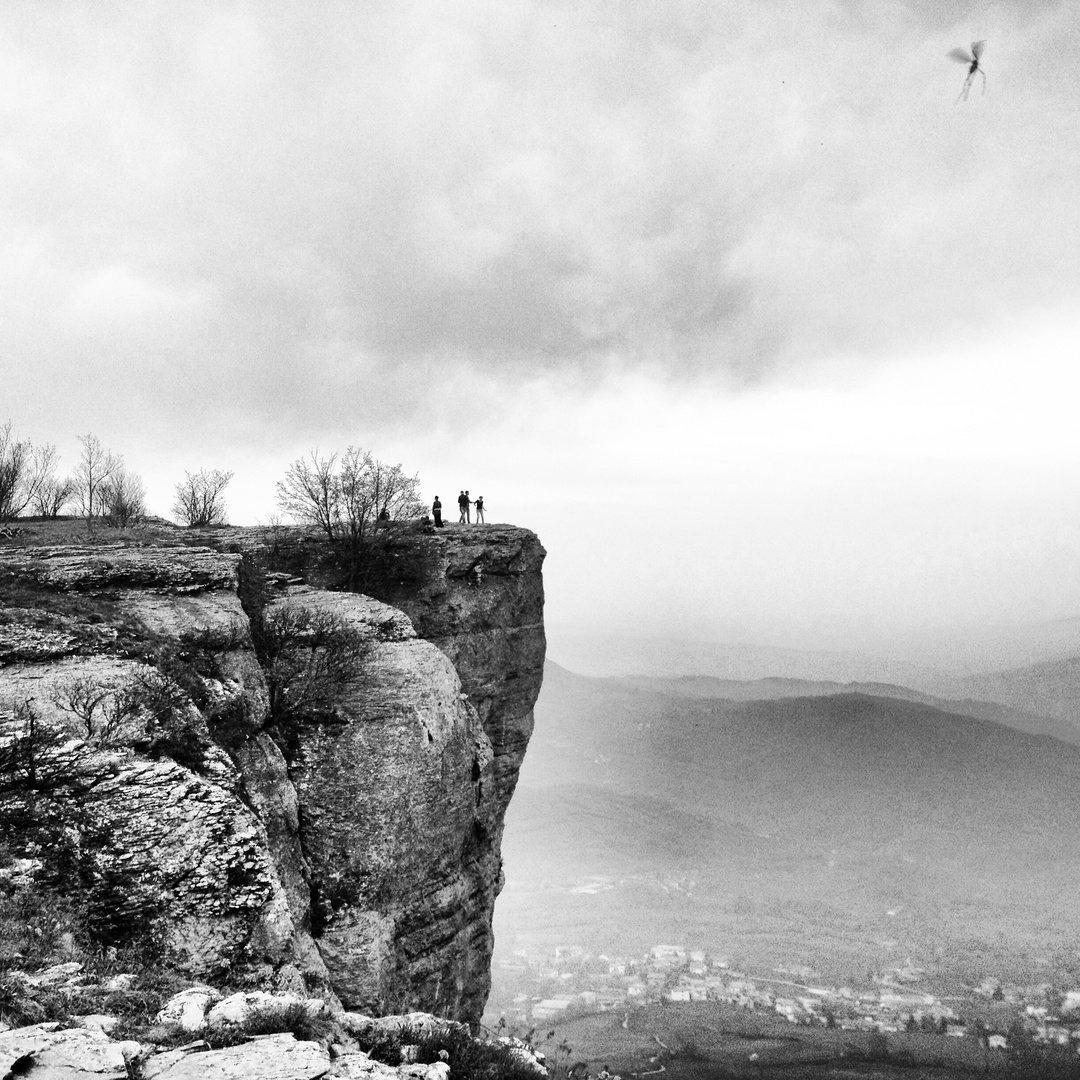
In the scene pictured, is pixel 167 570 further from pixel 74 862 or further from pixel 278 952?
pixel 278 952

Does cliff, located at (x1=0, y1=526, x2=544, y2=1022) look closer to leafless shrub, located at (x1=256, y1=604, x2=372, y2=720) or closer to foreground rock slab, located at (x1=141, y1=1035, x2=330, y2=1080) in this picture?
leafless shrub, located at (x1=256, y1=604, x2=372, y2=720)

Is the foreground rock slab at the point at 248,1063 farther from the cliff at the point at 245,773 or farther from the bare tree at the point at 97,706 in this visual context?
the bare tree at the point at 97,706

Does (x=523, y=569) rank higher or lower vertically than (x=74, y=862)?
higher

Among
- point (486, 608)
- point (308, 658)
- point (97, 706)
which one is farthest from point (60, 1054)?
point (486, 608)

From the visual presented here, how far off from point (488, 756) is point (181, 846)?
16.3m

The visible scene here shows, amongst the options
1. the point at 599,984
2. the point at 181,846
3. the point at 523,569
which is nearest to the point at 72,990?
the point at 181,846

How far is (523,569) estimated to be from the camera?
50812 mm

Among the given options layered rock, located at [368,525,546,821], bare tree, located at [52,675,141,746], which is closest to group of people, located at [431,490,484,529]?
layered rock, located at [368,525,546,821]

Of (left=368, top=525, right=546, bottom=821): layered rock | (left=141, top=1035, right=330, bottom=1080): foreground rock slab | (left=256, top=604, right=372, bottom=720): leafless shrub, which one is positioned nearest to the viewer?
(left=141, top=1035, right=330, bottom=1080): foreground rock slab

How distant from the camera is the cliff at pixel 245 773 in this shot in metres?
15.5

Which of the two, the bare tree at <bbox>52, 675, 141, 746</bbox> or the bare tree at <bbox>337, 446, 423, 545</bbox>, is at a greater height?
the bare tree at <bbox>337, 446, 423, 545</bbox>

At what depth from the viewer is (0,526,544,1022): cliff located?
15461 mm

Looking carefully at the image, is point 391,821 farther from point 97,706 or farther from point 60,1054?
point 60,1054

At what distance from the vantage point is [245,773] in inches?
822
